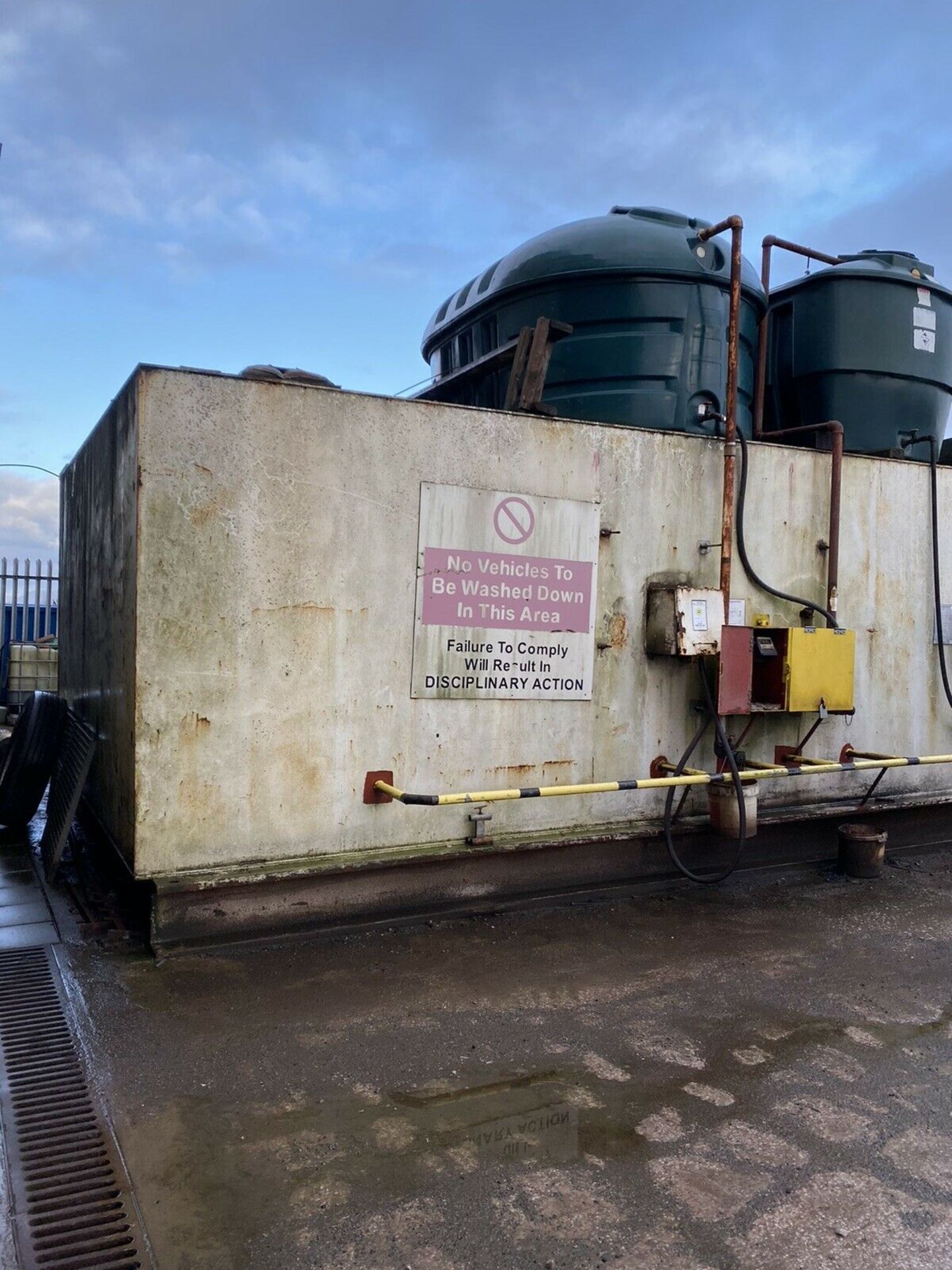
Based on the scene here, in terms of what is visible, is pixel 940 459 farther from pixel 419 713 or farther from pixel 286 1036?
pixel 286 1036

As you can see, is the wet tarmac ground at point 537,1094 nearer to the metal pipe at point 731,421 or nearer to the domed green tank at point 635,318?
the metal pipe at point 731,421

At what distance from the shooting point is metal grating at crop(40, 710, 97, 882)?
14.8 ft

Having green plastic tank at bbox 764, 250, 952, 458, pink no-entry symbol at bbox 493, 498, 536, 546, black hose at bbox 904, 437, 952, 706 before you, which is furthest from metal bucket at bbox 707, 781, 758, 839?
green plastic tank at bbox 764, 250, 952, 458

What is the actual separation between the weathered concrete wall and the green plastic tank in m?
4.02

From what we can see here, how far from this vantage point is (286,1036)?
3.14 meters

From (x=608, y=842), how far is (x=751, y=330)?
325 centimetres

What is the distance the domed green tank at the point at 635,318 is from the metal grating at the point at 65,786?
3.04 m

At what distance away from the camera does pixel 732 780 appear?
177 inches

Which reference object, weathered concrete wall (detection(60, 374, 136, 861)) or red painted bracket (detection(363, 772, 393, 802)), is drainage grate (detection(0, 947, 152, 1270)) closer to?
weathered concrete wall (detection(60, 374, 136, 861))

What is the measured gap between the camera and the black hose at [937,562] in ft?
17.9

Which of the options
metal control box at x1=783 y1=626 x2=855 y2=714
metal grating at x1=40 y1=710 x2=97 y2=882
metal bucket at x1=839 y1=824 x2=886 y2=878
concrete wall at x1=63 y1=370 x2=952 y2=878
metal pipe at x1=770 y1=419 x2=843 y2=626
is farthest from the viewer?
metal bucket at x1=839 y1=824 x2=886 y2=878

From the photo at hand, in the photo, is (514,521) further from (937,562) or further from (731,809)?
(937,562)

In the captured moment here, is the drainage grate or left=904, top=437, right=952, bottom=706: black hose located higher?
left=904, top=437, right=952, bottom=706: black hose

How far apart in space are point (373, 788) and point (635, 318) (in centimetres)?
300
